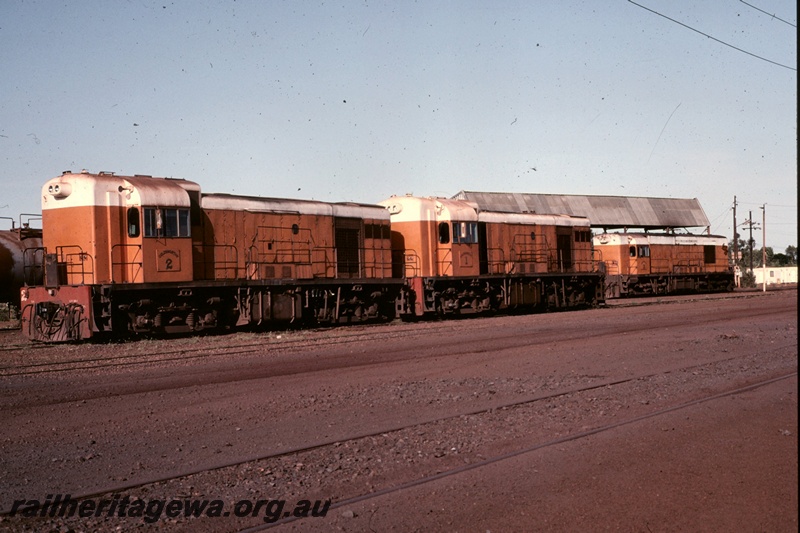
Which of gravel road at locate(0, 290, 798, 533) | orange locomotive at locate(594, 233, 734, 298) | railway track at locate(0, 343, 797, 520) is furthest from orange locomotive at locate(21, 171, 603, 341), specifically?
orange locomotive at locate(594, 233, 734, 298)

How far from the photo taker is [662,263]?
1747 inches

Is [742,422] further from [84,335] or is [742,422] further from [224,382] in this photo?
[84,335]

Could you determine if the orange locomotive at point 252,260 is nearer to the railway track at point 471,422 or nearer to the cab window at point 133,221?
the cab window at point 133,221

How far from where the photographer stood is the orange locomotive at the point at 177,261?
16.9 m

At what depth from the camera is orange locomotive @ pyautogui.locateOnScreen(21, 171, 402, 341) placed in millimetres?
16859

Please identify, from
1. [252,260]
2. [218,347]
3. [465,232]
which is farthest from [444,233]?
[218,347]

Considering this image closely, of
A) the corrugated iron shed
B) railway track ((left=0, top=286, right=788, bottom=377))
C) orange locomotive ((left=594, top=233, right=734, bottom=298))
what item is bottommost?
railway track ((left=0, top=286, right=788, bottom=377))

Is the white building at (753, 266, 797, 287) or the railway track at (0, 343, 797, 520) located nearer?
the railway track at (0, 343, 797, 520)

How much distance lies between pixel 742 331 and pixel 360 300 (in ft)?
35.2

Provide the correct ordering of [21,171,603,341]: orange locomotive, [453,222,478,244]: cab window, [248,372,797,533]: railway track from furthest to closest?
1. [453,222,478,244]: cab window
2. [21,171,603,341]: orange locomotive
3. [248,372,797,533]: railway track

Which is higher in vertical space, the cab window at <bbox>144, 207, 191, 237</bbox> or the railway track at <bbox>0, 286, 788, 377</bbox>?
the cab window at <bbox>144, 207, 191, 237</bbox>

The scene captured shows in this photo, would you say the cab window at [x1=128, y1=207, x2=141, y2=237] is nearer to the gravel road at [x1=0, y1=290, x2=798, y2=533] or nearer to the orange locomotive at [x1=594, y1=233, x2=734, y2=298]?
the gravel road at [x1=0, y1=290, x2=798, y2=533]

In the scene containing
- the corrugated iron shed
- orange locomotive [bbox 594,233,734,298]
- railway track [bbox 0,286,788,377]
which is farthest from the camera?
the corrugated iron shed

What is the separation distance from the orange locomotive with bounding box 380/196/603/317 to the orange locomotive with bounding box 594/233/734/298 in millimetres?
10027
